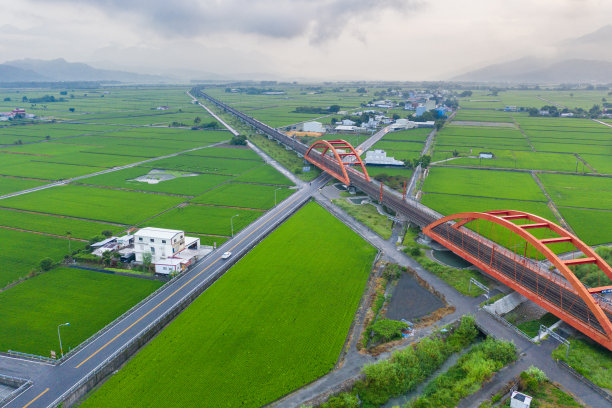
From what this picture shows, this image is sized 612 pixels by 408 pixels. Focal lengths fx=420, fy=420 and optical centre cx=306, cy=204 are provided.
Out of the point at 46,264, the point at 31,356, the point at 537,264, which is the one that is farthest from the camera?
the point at 46,264

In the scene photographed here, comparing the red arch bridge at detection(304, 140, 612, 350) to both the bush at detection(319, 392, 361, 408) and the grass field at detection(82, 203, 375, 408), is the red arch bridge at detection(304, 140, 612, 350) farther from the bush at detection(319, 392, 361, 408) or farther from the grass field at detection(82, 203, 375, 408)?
the bush at detection(319, 392, 361, 408)

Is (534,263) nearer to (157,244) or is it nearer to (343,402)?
(343,402)

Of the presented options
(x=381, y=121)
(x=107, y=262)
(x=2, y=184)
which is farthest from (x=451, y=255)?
(x=381, y=121)

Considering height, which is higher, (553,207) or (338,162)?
(338,162)

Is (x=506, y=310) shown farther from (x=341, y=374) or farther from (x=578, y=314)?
(x=341, y=374)

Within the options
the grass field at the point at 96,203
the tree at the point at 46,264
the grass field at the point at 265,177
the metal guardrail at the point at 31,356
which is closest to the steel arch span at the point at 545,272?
the metal guardrail at the point at 31,356

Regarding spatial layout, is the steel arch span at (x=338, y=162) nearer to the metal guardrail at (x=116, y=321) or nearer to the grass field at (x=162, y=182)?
the grass field at (x=162, y=182)

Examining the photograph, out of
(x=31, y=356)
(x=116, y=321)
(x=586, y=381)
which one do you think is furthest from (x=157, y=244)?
(x=586, y=381)

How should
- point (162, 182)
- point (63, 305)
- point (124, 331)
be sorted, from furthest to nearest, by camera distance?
point (162, 182) < point (63, 305) < point (124, 331)
